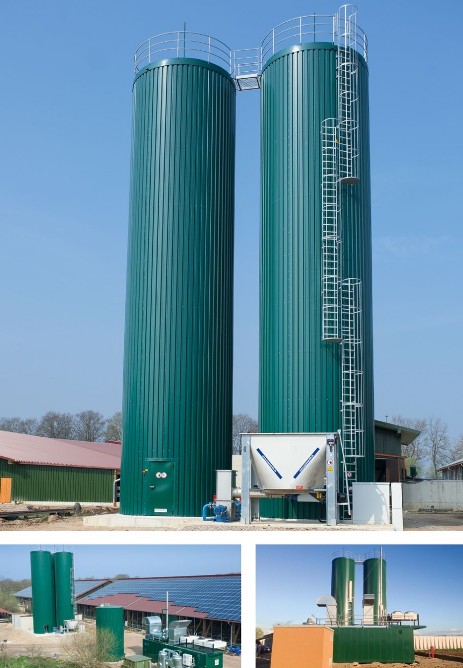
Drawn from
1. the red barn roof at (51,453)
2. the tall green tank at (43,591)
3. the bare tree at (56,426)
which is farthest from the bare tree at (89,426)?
the tall green tank at (43,591)

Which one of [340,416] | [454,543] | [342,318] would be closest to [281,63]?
[342,318]

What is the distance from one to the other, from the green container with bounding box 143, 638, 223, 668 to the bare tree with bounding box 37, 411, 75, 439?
101 meters

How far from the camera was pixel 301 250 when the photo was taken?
1125 inches

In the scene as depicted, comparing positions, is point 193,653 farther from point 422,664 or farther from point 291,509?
point 291,509

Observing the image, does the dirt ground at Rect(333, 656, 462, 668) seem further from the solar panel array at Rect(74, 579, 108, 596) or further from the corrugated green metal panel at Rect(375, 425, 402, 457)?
the corrugated green metal panel at Rect(375, 425, 402, 457)

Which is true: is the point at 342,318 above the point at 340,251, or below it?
below

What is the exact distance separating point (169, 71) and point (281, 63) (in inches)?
168

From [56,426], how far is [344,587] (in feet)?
348

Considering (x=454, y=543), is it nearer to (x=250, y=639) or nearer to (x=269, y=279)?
(x=250, y=639)

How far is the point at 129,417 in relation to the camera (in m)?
30.0

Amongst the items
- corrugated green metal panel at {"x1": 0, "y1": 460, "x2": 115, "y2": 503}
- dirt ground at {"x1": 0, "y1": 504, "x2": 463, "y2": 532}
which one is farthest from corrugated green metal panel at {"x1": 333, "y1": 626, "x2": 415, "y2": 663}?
corrugated green metal panel at {"x1": 0, "y1": 460, "x2": 115, "y2": 503}

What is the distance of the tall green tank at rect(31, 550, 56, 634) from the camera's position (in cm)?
1348

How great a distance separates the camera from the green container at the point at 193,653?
12.7 m

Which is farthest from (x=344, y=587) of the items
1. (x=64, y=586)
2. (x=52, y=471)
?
(x=52, y=471)
